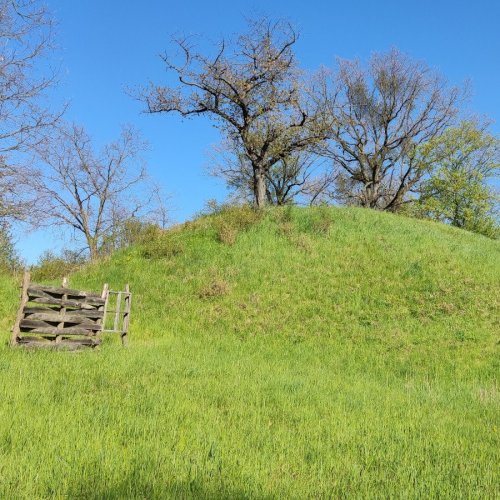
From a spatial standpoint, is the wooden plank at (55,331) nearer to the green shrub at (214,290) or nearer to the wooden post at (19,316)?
the wooden post at (19,316)

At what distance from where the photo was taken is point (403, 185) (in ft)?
153

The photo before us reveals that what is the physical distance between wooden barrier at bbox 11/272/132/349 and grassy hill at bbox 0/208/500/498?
1.14 metres

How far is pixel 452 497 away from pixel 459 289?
1592 cm

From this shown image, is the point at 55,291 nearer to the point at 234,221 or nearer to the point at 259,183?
the point at 234,221

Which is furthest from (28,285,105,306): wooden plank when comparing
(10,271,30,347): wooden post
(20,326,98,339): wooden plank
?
(20,326,98,339): wooden plank

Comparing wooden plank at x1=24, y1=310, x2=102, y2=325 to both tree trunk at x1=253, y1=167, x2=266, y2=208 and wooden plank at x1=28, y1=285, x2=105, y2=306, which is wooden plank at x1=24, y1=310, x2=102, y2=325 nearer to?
wooden plank at x1=28, y1=285, x2=105, y2=306

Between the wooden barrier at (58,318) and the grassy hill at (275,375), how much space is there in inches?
45.0

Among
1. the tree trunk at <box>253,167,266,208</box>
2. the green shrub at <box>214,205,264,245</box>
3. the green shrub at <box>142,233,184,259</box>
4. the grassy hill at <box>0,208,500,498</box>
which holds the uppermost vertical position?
the tree trunk at <box>253,167,266,208</box>

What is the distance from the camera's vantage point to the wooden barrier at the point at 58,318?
11.8m

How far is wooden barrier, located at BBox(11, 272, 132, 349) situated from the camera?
464 inches

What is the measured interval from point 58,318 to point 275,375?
6333mm

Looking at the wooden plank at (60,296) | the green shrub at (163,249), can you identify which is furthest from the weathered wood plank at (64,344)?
the green shrub at (163,249)

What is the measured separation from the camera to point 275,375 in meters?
10.6

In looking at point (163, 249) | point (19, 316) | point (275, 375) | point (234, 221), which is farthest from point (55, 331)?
point (234, 221)
